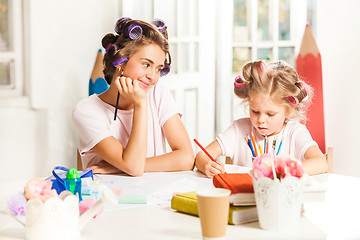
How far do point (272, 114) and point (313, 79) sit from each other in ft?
4.06

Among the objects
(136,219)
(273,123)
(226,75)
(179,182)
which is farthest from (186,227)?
(226,75)

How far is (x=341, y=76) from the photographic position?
10.7ft

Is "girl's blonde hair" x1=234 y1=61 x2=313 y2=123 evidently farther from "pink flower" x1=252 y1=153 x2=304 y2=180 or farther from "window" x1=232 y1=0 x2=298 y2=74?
"window" x1=232 y1=0 x2=298 y2=74

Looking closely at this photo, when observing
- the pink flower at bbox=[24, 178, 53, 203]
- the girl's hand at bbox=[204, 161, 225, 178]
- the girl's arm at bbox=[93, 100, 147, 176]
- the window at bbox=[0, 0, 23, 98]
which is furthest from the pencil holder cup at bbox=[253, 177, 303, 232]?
the window at bbox=[0, 0, 23, 98]

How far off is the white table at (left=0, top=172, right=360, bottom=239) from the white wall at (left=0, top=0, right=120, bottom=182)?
1.58 metres

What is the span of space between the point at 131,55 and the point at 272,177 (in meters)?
0.98

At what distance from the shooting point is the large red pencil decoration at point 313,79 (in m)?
2.95

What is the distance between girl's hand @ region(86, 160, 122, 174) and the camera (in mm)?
1725

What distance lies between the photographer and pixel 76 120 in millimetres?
1898

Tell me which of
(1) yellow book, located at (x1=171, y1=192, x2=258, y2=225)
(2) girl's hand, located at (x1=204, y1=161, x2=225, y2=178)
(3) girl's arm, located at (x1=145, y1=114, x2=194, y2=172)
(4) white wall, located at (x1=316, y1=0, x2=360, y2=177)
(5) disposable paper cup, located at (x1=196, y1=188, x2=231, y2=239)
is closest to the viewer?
(5) disposable paper cup, located at (x1=196, y1=188, x2=231, y2=239)

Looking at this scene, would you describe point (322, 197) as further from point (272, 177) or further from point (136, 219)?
point (136, 219)

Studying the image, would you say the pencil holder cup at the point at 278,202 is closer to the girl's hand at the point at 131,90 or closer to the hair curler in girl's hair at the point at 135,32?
the girl's hand at the point at 131,90

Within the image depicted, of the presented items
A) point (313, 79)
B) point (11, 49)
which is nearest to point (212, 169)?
point (313, 79)

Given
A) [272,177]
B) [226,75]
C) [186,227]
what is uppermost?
[226,75]
